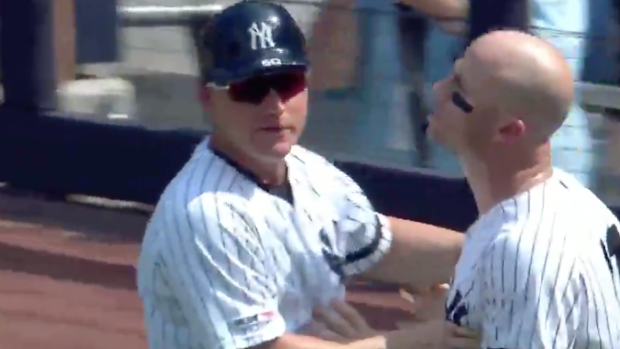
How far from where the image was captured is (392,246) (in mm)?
2723

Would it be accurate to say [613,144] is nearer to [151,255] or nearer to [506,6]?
[506,6]

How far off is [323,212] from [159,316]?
0.39m

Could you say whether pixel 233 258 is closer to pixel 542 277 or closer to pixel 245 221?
pixel 245 221

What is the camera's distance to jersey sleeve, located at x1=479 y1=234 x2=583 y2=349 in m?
2.02

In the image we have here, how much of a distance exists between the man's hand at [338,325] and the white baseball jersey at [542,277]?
0.35 meters

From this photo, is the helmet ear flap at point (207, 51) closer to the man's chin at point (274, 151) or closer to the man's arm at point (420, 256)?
the man's chin at point (274, 151)

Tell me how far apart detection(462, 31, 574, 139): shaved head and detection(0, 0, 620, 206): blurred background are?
1.76 m

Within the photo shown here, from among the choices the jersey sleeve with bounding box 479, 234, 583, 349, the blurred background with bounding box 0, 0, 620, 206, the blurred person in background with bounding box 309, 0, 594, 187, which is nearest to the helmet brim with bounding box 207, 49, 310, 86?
the jersey sleeve with bounding box 479, 234, 583, 349

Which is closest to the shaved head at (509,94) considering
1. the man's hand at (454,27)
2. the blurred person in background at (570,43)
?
the blurred person in background at (570,43)

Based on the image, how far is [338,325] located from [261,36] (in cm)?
57

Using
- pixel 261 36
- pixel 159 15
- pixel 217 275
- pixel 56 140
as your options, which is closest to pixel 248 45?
pixel 261 36

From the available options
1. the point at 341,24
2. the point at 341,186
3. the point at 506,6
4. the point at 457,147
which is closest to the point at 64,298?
the point at 341,24

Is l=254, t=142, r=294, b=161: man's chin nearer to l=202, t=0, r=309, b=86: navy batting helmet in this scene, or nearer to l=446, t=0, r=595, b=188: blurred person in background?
l=202, t=0, r=309, b=86: navy batting helmet

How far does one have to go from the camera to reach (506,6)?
4.88 metres
